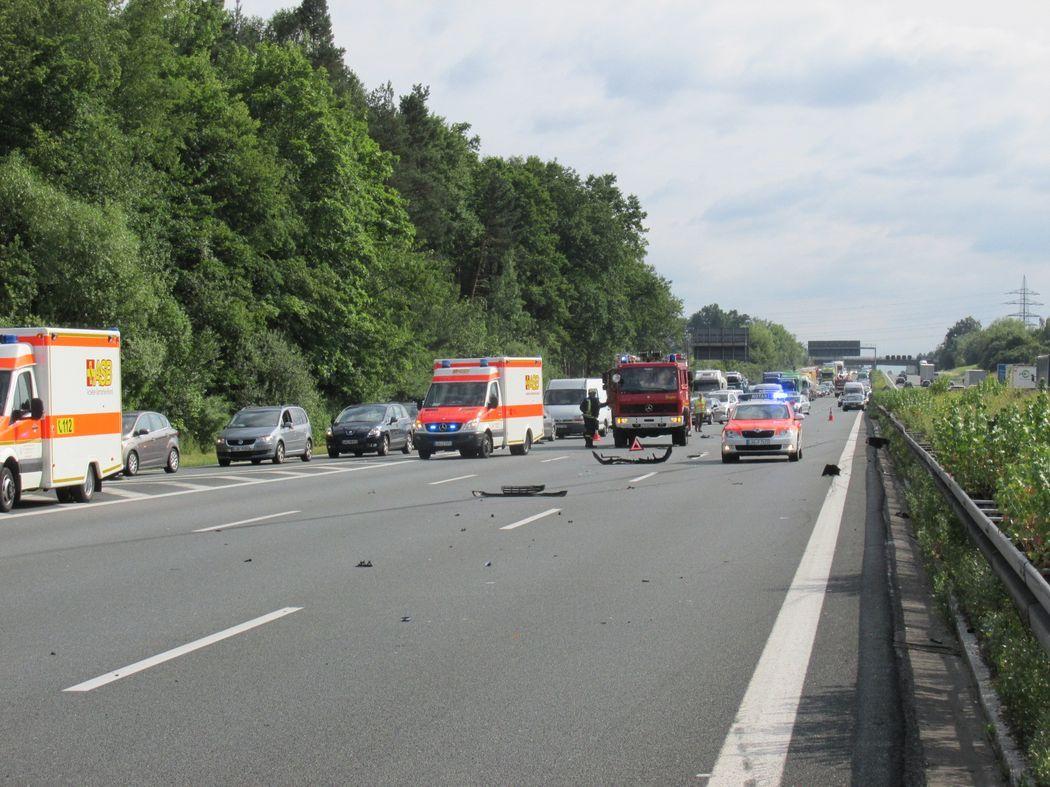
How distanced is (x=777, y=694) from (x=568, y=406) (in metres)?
43.7

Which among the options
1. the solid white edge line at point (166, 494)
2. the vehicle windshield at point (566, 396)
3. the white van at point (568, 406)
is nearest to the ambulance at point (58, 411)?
the solid white edge line at point (166, 494)

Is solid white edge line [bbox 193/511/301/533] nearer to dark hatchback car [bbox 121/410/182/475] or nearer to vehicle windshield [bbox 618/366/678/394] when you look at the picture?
dark hatchback car [bbox 121/410/182/475]

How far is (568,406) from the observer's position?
166 ft

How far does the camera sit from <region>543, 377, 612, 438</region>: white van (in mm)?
50344

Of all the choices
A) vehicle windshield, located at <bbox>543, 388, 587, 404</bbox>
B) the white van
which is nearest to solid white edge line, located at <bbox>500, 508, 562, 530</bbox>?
the white van

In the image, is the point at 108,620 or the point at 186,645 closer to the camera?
the point at 186,645

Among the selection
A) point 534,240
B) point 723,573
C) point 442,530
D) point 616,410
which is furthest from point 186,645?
point 534,240

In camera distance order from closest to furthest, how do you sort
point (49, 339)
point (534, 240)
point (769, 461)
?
1. point (49, 339)
2. point (769, 461)
3. point (534, 240)

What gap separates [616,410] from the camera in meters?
39.4

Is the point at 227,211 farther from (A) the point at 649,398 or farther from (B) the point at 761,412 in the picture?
(B) the point at 761,412

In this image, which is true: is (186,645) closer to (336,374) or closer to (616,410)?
(616,410)

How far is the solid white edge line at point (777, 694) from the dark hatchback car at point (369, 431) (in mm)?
27881

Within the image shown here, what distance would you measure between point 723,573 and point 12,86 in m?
37.4

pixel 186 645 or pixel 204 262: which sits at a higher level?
pixel 204 262
